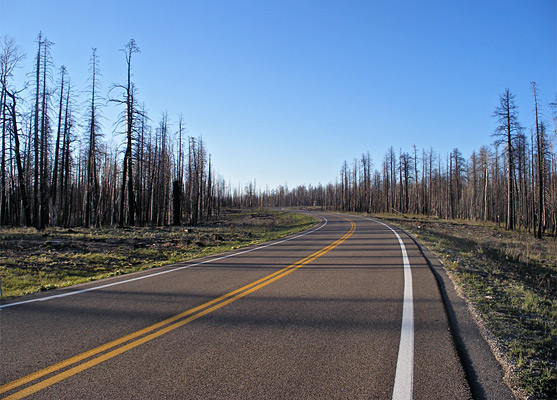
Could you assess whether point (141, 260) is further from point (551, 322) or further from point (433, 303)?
point (551, 322)

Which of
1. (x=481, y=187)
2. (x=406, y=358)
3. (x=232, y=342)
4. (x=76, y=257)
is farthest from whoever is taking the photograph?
(x=481, y=187)

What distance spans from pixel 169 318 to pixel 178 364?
1542mm

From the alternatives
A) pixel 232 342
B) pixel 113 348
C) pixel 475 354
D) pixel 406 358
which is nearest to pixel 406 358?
pixel 406 358

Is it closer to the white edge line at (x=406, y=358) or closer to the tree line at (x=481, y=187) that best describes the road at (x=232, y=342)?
the white edge line at (x=406, y=358)

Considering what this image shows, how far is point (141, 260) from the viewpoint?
12.8 metres

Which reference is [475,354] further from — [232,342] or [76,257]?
[76,257]

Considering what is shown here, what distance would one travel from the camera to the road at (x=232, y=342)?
114 inches

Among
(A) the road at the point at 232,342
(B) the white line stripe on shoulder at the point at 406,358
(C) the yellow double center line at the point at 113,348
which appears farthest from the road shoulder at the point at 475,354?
(C) the yellow double center line at the point at 113,348

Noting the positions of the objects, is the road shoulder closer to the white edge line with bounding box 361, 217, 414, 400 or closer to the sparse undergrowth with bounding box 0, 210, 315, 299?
the white edge line with bounding box 361, 217, 414, 400

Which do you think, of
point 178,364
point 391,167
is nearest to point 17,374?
point 178,364

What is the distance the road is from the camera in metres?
2.89

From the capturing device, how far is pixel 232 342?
386cm

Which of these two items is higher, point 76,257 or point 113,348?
point 113,348

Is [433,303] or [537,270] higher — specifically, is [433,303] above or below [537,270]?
above
